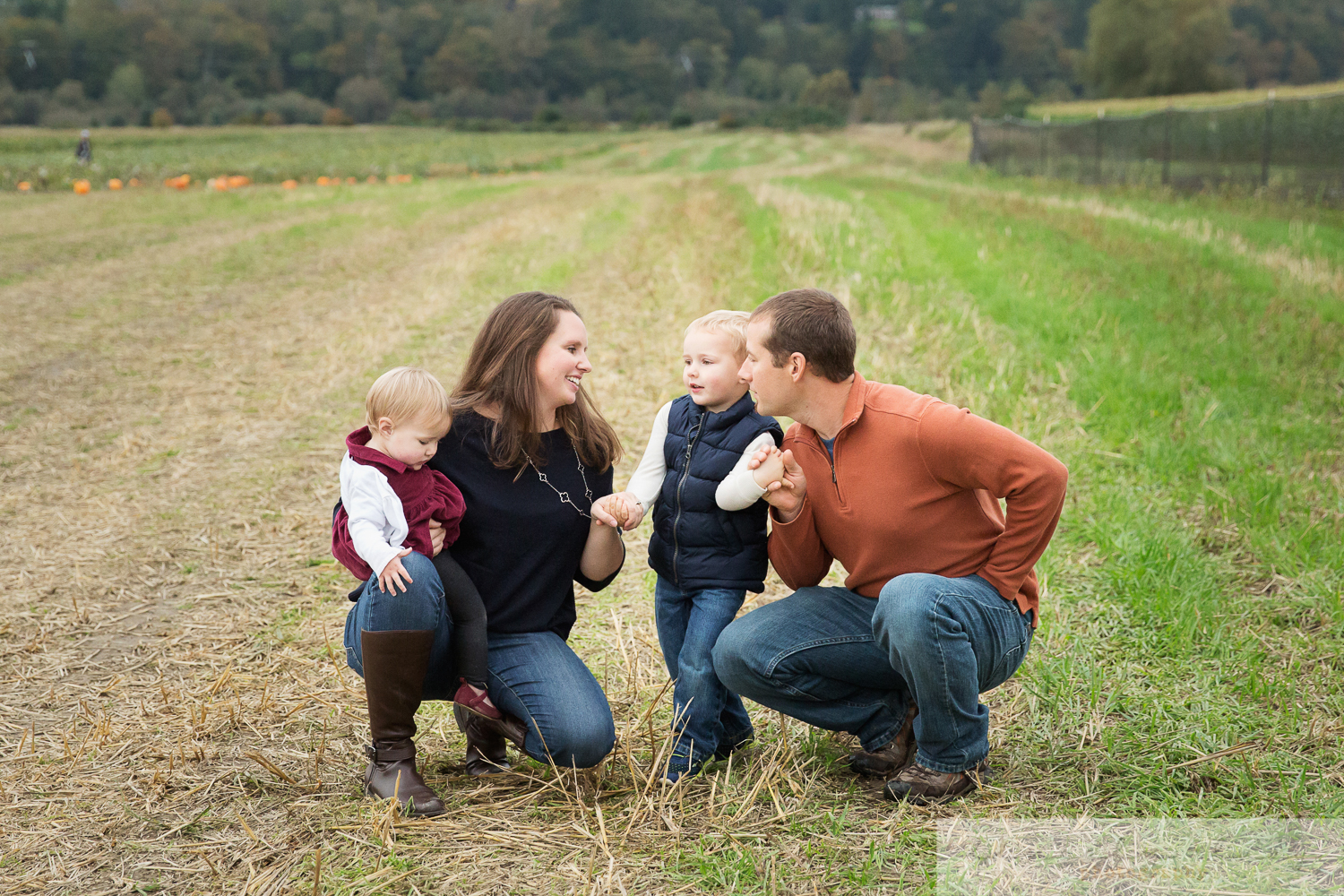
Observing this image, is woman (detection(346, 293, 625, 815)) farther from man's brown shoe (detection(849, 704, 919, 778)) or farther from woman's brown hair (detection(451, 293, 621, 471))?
man's brown shoe (detection(849, 704, 919, 778))

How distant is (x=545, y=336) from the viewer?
3.18 m

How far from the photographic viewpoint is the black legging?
9.91 ft

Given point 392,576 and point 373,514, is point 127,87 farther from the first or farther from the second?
point 392,576

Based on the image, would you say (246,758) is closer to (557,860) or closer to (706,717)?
(557,860)

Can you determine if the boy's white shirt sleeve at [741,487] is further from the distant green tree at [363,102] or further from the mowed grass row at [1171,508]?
the distant green tree at [363,102]

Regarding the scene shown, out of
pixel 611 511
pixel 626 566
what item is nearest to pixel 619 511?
pixel 611 511

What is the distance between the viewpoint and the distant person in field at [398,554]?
283cm

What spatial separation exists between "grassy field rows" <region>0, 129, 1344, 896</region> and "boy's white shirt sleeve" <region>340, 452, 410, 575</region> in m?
0.70

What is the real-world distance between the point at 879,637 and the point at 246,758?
1.98 meters

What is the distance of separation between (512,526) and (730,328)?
88 cm

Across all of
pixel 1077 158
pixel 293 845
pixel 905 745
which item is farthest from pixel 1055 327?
pixel 1077 158

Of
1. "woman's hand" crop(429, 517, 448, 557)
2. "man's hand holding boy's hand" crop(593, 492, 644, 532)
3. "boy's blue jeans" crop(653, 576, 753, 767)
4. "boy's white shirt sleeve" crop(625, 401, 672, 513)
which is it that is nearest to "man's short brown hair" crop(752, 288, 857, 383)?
"boy's white shirt sleeve" crop(625, 401, 672, 513)

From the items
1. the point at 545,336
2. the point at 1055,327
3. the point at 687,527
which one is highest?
the point at 545,336

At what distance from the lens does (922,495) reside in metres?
2.92
